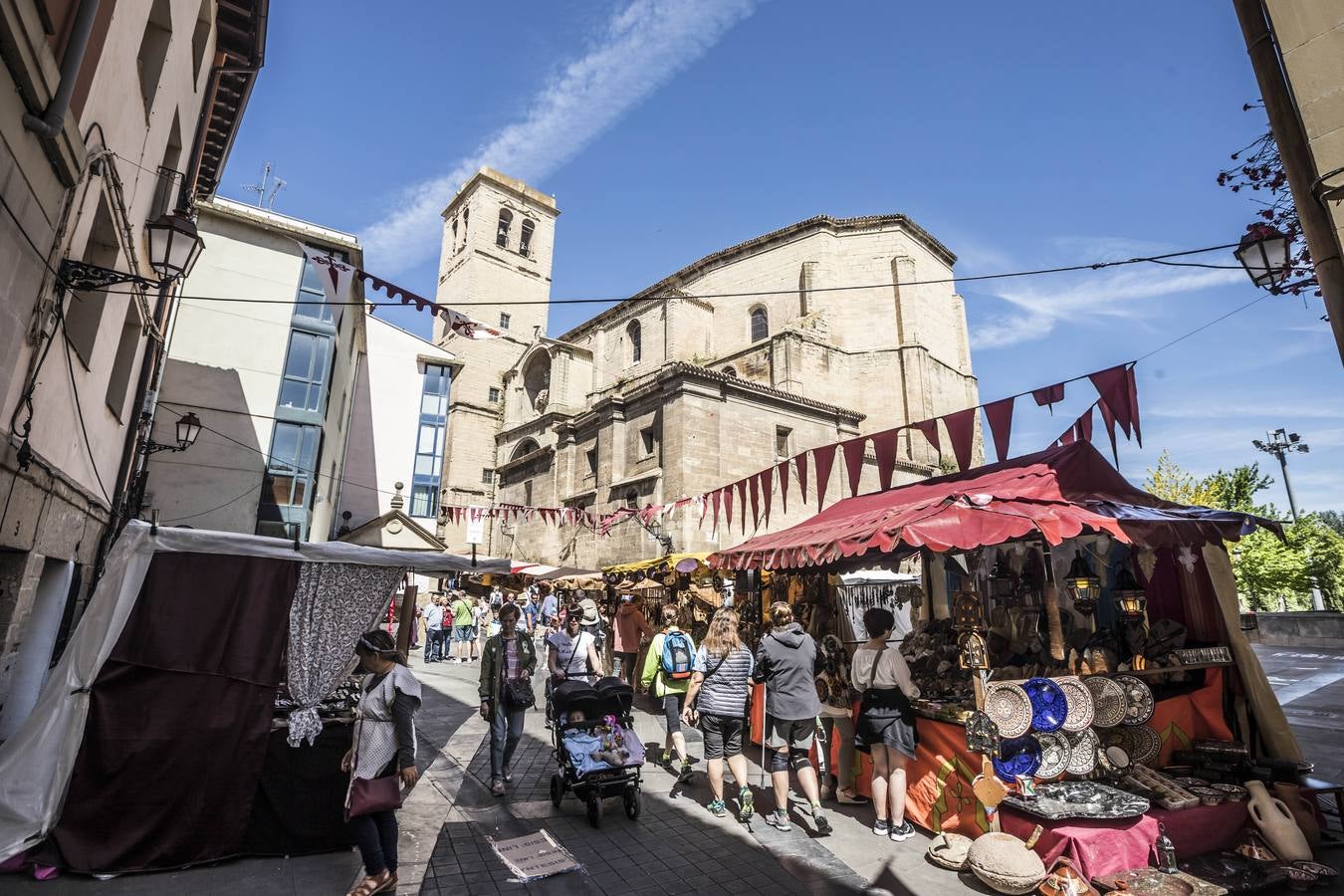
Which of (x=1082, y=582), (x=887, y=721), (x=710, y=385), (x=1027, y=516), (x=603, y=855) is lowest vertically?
(x=603, y=855)

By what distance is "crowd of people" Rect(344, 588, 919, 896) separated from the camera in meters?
3.96

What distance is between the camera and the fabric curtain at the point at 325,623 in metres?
4.67

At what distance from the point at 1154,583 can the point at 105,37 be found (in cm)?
1041

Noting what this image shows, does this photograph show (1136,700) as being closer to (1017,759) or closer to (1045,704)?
(1045,704)

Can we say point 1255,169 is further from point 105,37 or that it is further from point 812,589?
point 105,37

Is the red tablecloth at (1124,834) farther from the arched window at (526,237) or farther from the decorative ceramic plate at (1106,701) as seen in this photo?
the arched window at (526,237)

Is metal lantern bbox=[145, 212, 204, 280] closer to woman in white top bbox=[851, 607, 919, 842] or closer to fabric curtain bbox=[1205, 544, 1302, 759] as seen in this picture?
woman in white top bbox=[851, 607, 919, 842]

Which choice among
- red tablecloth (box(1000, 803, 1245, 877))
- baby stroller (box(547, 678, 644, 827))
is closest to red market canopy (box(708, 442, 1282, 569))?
red tablecloth (box(1000, 803, 1245, 877))

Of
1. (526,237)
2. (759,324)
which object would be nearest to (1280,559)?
(759,324)

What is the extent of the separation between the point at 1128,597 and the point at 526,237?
4702 cm

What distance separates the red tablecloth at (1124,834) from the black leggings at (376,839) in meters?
4.15

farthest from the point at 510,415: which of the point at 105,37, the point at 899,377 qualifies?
the point at 105,37

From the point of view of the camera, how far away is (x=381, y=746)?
3.92 metres

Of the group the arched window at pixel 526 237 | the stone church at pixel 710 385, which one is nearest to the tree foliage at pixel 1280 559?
the stone church at pixel 710 385
